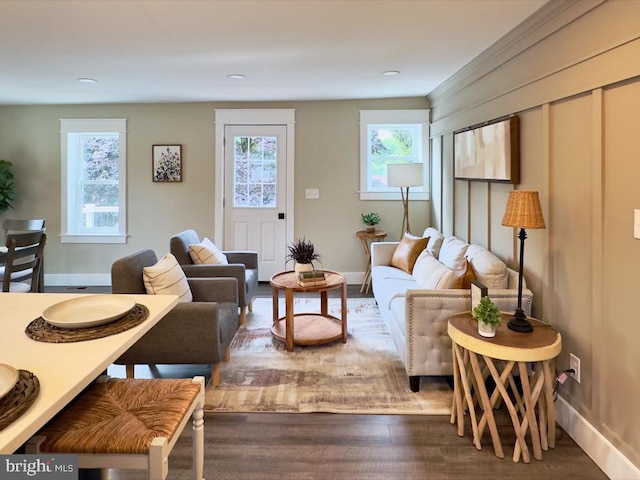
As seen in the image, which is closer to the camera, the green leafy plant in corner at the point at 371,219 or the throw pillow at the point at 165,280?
the throw pillow at the point at 165,280

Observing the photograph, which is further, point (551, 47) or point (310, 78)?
point (310, 78)

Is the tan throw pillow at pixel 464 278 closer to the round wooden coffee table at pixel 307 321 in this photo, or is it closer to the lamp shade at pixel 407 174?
the round wooden coffee table at pixel 307 321

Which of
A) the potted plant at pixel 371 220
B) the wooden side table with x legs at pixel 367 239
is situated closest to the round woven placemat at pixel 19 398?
the wooden side table with x legs at pixel 367 239

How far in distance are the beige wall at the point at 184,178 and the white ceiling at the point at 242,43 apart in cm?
62

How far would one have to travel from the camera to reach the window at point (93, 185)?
5.41 m

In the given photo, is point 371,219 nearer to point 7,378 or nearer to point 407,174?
point 407,174

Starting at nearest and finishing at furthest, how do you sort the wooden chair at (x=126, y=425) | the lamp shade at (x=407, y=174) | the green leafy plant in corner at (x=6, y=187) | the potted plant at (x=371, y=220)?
the wooden chair at (x=126, y=425)
the lamp shade at (x=407, y=174)
the green leafy plant in corner at (x=6, y=187)
the potted plant at (x=371, y=220)

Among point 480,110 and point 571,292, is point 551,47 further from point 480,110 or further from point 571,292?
point 571,292

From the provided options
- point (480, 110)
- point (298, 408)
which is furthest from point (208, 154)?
point (298, 408)

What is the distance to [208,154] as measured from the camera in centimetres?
539

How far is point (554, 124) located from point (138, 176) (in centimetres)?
484

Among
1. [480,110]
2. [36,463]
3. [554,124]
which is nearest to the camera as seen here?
[36,463]

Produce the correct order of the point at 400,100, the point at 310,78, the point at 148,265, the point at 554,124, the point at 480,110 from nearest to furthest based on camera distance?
1. the point at 554,124
2. the point at 148,265
3. the point at 480,110
4. the point at 310,78
5. the point at 400,100

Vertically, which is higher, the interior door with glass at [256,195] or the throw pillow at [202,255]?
the interior door with glass at [256,195]
